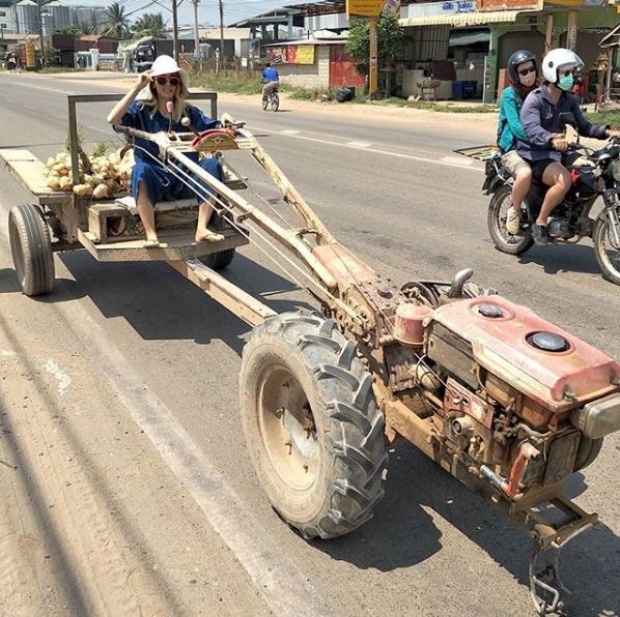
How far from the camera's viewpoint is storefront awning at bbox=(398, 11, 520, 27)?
26.7 metres

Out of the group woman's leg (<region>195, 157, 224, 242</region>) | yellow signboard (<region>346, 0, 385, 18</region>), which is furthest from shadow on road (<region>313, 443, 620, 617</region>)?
yellow signboard (<region>346, 0, 385, 18</region>)

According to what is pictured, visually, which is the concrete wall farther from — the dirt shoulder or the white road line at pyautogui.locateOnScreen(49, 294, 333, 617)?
the white road line at pyautogui.locateOnScreen(49, 294, 333, 617)

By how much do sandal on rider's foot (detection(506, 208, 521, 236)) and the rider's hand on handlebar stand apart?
32.5 inches

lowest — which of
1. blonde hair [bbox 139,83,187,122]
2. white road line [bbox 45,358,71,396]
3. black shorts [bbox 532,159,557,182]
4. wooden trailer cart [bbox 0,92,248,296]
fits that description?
white road line [bbox 45,358,71,396]

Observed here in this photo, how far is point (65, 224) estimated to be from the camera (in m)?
6.30

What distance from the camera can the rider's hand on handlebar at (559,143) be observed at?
648 cm

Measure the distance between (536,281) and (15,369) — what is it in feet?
14.7

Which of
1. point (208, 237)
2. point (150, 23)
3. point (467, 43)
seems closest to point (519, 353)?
point (208, 237)

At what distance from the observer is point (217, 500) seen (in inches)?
144

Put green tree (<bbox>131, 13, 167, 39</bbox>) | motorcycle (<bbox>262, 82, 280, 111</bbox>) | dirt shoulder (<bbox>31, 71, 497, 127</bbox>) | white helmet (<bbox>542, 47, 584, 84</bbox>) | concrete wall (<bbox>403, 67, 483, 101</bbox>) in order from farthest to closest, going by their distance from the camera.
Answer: green tree (<bbox>131, 13, 167, 39</bbox>) → concrete wall (<bbox>403, 67, 483, 101</bbox>) → motorcycle (<bbox>262, 82, 280, 111</bbox>) → dirt shoulder (<bbox>31, 71, 497, 127</bbox>) → white helmet (<bbox>542, 47, 584, 84</bbox>)

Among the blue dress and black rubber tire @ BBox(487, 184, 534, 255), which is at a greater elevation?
the blue dress

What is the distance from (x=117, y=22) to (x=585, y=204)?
14333cm

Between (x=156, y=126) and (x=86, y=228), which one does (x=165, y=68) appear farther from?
(x=86, y=228)

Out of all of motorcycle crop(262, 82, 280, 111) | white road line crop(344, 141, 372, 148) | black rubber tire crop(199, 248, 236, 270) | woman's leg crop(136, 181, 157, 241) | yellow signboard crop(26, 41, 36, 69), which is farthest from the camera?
yellow signboard crop(26, 41, 36, 69)
